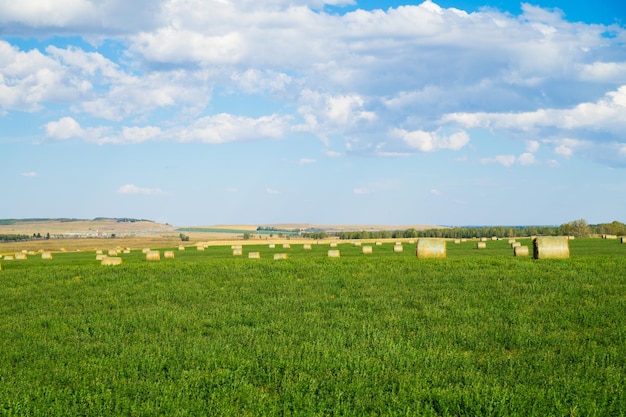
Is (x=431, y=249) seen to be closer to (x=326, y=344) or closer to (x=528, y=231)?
(x=326, y=344)

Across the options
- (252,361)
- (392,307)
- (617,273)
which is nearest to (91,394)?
(252,361)

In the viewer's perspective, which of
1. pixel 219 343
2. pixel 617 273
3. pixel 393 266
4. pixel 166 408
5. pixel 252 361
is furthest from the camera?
pixel 393 266

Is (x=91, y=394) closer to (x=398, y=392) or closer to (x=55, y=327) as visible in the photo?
(x=398, y=392)

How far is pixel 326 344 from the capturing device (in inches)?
560

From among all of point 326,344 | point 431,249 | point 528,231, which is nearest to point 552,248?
point 431,249

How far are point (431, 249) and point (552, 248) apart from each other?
6775 millimetres

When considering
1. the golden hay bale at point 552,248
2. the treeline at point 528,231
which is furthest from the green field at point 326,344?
the treeline at point 528,231

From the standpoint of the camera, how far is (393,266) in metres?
27.5

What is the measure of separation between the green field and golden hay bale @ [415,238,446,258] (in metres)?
8.50

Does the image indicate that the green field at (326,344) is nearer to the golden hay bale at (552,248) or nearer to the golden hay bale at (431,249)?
the golden hay bale at (552,248)

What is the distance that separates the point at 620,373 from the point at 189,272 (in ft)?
66.3

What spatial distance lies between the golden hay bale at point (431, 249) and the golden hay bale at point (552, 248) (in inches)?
219

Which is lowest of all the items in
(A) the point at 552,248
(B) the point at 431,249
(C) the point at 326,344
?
(C) the point at 326,344

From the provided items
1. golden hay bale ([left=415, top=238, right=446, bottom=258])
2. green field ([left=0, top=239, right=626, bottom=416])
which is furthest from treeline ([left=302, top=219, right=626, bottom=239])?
green field ([left=0, top=239, right=626, bottom=416])
